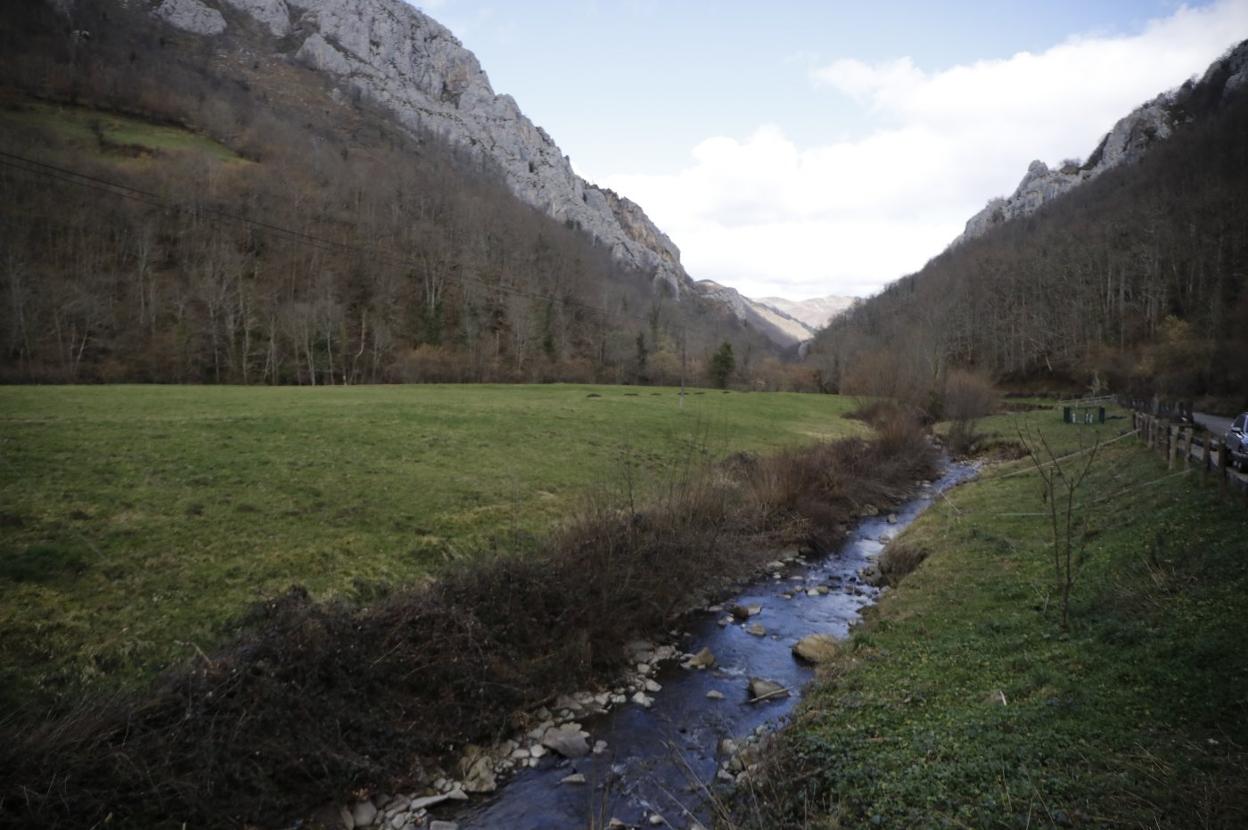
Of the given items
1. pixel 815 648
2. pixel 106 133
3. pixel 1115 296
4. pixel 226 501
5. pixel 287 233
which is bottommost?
pixel 815 648

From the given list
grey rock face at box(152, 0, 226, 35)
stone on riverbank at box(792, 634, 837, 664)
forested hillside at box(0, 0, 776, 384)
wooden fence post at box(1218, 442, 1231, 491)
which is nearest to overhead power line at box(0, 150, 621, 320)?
forested hillside at box(0, 0, 776, 384)

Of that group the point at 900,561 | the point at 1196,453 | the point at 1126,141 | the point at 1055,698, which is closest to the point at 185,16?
the point at 900,561

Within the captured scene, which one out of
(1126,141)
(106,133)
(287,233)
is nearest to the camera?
(287,233)

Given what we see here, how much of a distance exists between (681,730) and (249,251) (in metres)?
106

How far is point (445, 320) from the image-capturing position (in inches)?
3676

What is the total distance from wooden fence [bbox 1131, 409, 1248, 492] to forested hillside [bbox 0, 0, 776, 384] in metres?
53.2

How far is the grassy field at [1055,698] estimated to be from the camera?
616 centimetres

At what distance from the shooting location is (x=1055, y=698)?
8.27 meters

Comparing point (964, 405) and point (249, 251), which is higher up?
point (249, 251)

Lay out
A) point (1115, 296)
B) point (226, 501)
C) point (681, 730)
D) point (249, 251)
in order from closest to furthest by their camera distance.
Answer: point (681, 730)
point (226, 501)
point (249, 251)
point (1115, 296)

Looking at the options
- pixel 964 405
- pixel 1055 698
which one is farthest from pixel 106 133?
pixel 1055 698

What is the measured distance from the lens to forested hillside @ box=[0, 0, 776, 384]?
66.3 metres

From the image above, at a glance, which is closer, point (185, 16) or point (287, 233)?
point (287, 233)

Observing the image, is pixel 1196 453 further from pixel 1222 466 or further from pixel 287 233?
pixel 287 233
